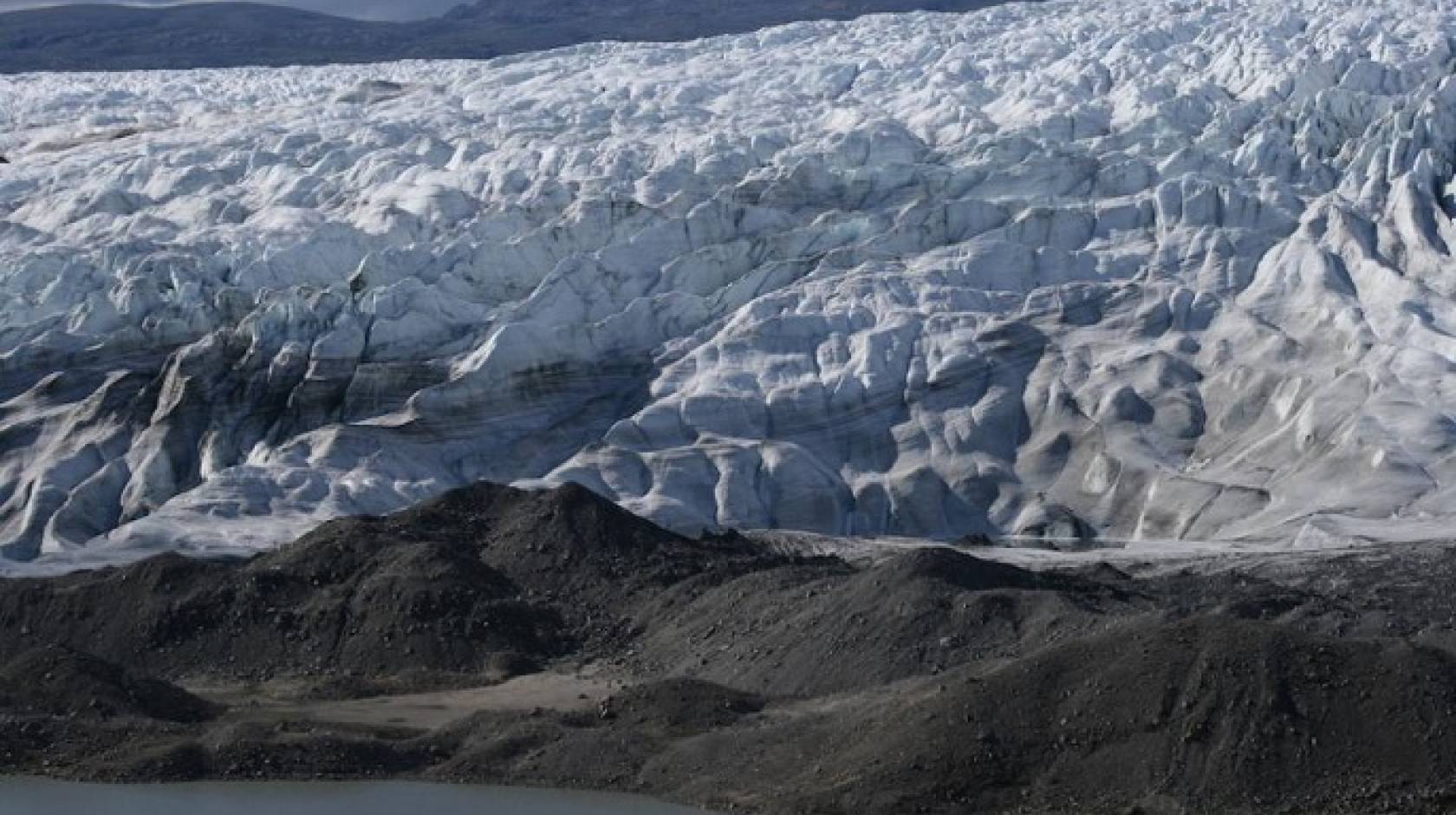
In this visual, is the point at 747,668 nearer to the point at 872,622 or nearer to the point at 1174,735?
the point at 872,622

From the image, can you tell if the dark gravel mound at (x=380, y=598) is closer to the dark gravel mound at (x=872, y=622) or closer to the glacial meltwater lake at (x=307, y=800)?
the dark gravel mound at (x=872, y=622)

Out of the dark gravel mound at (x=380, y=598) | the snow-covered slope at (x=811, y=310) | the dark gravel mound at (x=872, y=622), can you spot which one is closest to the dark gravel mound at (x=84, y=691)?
the dark gravel mound at (x=380, y=598)

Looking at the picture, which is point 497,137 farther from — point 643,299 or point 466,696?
point 466,696

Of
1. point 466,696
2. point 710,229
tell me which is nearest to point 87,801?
point 466,696

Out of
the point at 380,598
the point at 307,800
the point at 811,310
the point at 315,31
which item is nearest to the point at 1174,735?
the point at 307,800

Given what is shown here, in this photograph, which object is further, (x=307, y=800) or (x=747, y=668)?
(x=747, y=668)
